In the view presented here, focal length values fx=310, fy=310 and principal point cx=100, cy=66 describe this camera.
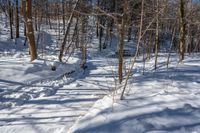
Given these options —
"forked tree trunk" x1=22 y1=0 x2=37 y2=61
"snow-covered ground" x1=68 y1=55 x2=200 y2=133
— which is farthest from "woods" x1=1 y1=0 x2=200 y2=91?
"snow-covered ground" x1=68 y1=55 x2=200 y2=133

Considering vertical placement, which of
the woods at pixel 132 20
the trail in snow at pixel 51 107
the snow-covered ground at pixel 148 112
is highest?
the woods at pixel 132 20

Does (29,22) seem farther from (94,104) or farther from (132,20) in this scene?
(94,104)

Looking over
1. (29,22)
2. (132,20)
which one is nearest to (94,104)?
(132,20)

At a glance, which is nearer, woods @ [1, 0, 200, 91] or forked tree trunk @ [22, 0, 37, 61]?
woods @ [1, 0, 200, 91]

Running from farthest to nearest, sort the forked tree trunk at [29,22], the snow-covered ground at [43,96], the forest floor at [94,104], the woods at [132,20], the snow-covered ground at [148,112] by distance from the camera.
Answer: the forked tree trunk at [29,22], the woods at [132,20], the snow-covered ground at [43,96], the forest floor at [94,104], the snow-covered ground at [148,112]

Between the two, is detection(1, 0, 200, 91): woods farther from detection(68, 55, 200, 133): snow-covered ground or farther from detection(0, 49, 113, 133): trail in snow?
detection(68, 55, 200, 133): snow-covered ground

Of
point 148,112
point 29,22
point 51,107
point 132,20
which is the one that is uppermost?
point 132,20

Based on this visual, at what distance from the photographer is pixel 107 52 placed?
35.2m

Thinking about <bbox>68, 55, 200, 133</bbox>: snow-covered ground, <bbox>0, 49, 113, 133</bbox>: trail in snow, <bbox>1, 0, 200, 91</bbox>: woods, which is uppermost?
<bbox>1, 0, 200, 91</bbox>: woods

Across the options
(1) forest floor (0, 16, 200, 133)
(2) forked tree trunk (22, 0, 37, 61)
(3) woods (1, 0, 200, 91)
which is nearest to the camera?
(1) forest floor (0, 16, 200, 133)

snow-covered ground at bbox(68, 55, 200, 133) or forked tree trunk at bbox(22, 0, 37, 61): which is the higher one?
forked tree trunk at bbox(22, 0, 37, 61)

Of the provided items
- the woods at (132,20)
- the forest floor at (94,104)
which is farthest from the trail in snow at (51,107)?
the woods at (132,20)

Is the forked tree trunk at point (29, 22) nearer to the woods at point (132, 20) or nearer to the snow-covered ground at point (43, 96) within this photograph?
the woods at point (132, 20)

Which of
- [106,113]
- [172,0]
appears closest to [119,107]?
[106,113]
